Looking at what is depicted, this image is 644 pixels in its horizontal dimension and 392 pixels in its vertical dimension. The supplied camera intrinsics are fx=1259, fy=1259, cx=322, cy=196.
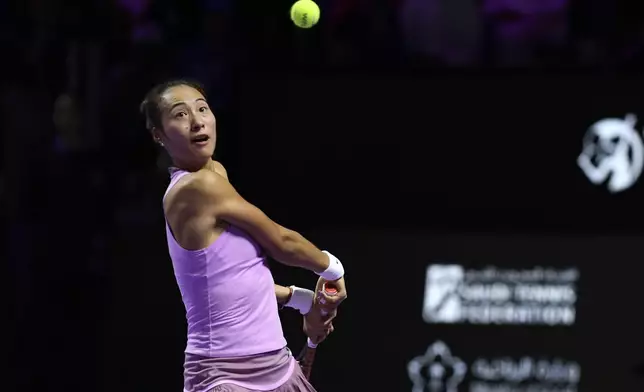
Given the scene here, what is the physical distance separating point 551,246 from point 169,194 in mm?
2659

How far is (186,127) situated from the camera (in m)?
3.56

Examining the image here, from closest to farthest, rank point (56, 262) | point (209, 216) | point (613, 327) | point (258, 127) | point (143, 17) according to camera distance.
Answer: point (209, 216), point (613, 327), point (258, 127), point (56, 262), point (143, 17)

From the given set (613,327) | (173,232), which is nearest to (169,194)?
(173,232)

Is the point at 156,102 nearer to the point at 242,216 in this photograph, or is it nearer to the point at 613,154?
the point at 242,216

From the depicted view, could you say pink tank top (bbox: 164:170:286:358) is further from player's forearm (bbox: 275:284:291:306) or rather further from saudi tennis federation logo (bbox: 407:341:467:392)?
saudi tennis federation logo (bbox: 407:341:467:392)

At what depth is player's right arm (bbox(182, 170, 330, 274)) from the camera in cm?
351

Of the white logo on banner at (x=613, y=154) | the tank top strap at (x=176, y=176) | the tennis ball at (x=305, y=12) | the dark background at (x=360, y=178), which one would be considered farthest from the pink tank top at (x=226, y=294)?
the white logo on banner at (x=613, y=154)

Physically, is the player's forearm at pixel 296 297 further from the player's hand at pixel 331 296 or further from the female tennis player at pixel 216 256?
the female tennis player at pixel 216 256

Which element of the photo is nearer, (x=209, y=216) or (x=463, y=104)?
(x=209, y=216)

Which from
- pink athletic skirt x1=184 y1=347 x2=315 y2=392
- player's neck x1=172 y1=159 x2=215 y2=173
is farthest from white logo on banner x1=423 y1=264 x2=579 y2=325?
player's neck x1=172 y1=159 x2=215 y2=173

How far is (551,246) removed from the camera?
577 cm

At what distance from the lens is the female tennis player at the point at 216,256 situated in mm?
3523

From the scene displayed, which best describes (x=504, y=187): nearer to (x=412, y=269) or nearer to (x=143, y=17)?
(x=412, y=269)

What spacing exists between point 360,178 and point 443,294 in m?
0.69
